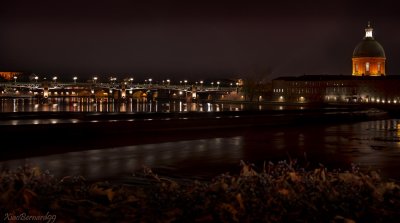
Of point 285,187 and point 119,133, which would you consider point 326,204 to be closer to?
point 285,187

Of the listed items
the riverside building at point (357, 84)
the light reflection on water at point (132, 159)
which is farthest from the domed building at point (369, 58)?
the light reflection on water at point (132, 159)

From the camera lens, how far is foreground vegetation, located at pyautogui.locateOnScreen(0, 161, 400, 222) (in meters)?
7.13

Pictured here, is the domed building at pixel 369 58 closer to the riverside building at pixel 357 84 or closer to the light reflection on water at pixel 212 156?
the riverside building at pixel 357 84

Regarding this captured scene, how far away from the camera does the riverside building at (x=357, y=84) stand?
146 metres

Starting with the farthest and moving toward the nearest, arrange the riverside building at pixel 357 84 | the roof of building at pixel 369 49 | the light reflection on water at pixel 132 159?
the roof of building at pixel 369 49 < the riverside building at pixel 357 84 < the light reflection on water at pixel 132 159

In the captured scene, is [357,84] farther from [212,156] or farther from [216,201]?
[216,201]

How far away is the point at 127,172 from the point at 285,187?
22.3ft

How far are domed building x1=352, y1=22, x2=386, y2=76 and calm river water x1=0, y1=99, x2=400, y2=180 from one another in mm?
138311

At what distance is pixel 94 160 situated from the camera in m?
17.3

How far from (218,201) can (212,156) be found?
1120cm

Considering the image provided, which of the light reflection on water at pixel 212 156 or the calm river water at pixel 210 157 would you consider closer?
the calm river water at pixel 210 157

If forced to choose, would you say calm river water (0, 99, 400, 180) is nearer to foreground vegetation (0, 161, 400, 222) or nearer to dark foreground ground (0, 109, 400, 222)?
dark foreground ground (0, 109, 400, 222)

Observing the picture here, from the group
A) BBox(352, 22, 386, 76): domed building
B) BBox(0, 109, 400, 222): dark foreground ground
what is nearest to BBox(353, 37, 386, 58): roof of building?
BBox(352, 22, 386, 76): domed building

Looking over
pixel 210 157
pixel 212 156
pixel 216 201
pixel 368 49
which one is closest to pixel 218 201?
pixel 216 201
